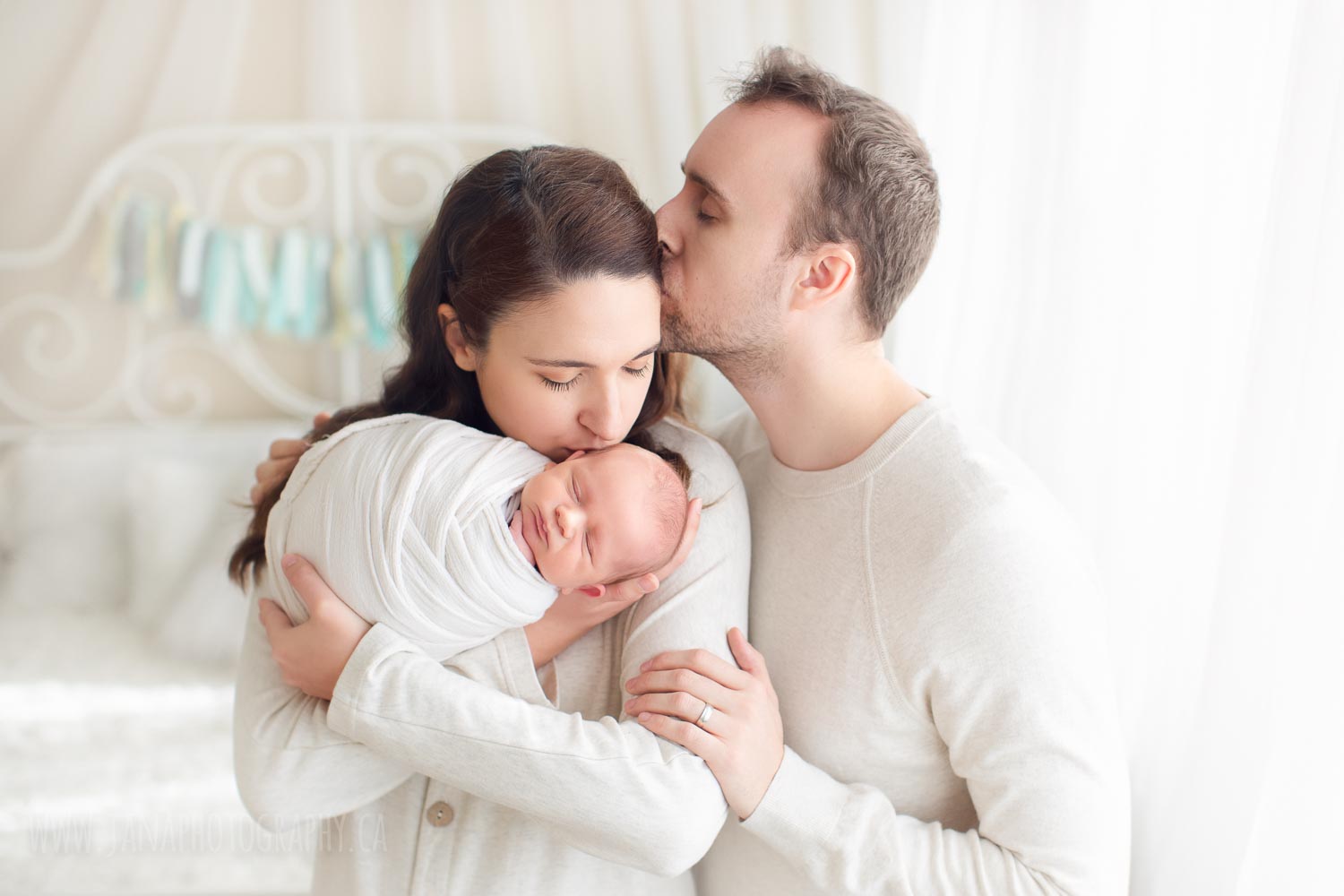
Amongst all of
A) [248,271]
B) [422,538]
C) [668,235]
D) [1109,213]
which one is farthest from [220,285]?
[1109,213]

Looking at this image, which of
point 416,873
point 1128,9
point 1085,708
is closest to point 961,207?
point 1128,9

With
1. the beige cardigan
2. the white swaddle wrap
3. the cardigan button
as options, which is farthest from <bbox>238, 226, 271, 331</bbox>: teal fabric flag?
the cardigan button

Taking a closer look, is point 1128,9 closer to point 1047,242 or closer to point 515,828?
point 1047,242

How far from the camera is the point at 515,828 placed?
1.27m

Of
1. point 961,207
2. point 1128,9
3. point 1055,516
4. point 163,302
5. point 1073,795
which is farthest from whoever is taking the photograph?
point 163,302

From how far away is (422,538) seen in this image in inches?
45.2

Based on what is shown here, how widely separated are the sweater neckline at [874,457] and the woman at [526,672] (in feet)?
0.35

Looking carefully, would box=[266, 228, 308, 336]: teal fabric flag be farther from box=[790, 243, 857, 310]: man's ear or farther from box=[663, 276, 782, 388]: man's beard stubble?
box=[790, 243, 857, 310]: man's ear

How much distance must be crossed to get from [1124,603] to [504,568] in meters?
0.90

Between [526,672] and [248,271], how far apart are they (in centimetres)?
160

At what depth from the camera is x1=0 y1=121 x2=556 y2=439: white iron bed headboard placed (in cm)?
237

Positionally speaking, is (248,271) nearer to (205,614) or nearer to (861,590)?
(205,614)

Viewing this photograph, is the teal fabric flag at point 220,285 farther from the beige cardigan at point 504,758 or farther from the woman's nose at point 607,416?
the woman's nose at point 607,416

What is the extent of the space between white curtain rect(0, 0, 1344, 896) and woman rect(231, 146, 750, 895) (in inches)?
23.2
